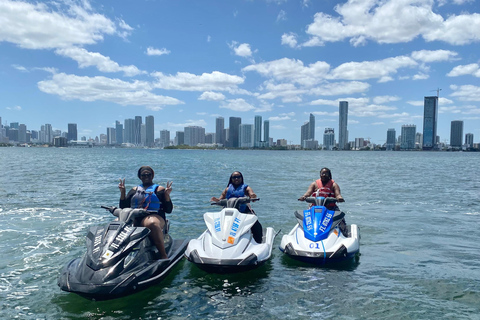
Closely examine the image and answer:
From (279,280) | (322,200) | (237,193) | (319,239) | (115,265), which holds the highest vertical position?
(237,193)

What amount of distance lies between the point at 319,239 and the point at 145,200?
3.44 m

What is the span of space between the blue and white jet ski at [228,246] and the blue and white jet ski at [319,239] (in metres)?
0.61

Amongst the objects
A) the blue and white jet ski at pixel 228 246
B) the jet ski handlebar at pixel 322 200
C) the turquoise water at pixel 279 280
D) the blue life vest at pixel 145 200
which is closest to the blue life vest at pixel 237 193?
the blue and white jet ski at pixel 228 246

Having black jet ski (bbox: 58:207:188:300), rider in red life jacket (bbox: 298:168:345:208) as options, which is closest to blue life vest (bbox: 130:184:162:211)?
black jet ski (bbox: 58:207:188:300)

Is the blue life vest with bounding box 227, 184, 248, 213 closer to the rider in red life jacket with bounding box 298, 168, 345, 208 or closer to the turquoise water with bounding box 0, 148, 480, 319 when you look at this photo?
the turquoise water with bounding box 0, 148, 480, 319

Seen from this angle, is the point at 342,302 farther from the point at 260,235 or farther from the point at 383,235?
the point at 383,235

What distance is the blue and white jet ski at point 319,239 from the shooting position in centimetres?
703

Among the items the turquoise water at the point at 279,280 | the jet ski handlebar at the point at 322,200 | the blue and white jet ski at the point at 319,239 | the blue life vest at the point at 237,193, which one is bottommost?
the turquoise water at the point at 279,280

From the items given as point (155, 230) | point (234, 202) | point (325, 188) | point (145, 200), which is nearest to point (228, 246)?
point (234, 202)

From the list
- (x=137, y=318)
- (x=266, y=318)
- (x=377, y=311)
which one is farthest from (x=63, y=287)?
(x=377, y=311)

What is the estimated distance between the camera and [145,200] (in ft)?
21.7

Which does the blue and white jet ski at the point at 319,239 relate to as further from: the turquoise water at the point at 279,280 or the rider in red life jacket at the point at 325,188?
the rider in red life jacket at the point at 325,188

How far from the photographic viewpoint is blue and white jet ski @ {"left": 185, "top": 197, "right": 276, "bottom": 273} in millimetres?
6273

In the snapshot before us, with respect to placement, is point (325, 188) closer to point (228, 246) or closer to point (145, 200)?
point (228, 246)
